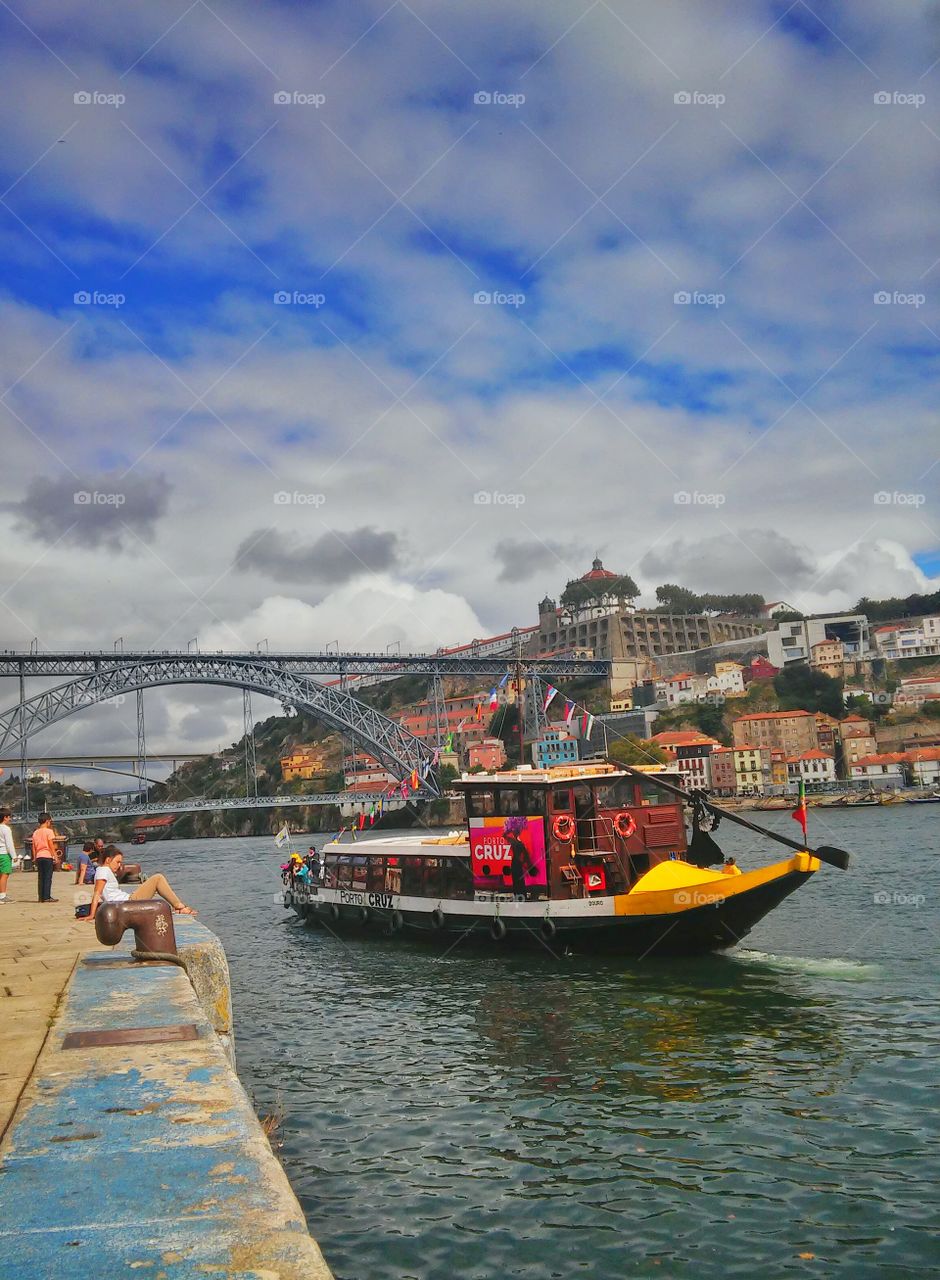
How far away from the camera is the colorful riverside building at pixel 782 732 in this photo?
11194cm

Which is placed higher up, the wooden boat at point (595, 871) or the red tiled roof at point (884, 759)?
the red tiled roof at point (884, 759)

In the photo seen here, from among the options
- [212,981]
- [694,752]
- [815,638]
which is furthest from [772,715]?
[212,981]

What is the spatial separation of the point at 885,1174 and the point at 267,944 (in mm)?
20412

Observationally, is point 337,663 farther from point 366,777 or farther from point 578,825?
point 578,825

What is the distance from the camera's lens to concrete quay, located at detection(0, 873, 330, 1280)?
315cm

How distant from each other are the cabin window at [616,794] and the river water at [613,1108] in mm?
3098

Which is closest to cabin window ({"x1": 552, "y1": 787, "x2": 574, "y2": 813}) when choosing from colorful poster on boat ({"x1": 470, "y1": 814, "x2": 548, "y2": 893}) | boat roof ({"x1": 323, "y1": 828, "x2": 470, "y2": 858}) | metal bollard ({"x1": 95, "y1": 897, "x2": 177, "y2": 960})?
colorful poster on boat ({"x1": 470, "y1": 814, "x2": 548, "y2": 893})

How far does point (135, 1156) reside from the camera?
4027mm

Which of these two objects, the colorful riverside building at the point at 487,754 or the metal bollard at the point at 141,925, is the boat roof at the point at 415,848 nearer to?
the metal bollard at the point at 141,925

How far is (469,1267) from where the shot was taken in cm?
733

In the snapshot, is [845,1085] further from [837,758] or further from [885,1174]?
[837,758]

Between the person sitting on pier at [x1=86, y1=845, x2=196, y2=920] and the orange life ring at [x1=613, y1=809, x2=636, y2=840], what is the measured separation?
9875 mm

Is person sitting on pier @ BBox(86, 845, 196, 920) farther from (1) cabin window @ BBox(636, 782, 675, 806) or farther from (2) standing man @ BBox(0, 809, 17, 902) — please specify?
(1) cabin window @ BBox(636, 782, 675, 806)

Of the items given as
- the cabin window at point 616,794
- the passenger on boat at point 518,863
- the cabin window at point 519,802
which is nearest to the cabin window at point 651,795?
the cabin window at point 616,794
